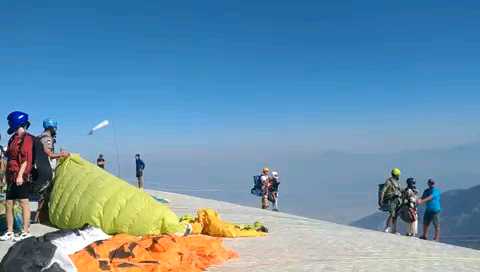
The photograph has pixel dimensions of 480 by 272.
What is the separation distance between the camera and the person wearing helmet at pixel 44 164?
Result: 8.36 metres

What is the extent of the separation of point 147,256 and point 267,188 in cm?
1528

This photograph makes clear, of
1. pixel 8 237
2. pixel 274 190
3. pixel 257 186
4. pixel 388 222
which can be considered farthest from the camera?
pixel 257 186

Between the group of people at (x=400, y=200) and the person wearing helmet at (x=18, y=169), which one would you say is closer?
the person wearing helmet at (x=18, y=169)

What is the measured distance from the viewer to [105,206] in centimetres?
844

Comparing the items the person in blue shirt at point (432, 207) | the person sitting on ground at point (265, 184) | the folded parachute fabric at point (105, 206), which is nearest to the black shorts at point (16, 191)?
the folded parachute fabric at point (105, 206)

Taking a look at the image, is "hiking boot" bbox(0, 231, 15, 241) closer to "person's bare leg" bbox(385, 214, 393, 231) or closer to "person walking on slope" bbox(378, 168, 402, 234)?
"person walking on slope" bbox(378, 168, 402, 234)

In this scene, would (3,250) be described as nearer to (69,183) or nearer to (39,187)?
(39,187)

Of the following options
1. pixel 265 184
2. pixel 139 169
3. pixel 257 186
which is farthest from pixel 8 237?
pixel 139 169

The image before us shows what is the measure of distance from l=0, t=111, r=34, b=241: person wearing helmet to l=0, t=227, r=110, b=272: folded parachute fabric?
230cm

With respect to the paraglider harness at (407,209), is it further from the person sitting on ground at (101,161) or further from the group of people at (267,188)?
the person sitting on ground at (101,161)

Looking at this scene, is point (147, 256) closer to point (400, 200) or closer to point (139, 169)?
point (400, 200)

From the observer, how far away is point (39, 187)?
860 cm

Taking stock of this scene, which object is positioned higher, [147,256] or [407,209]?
[147,256]

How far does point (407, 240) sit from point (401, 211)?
3700 millimetres
